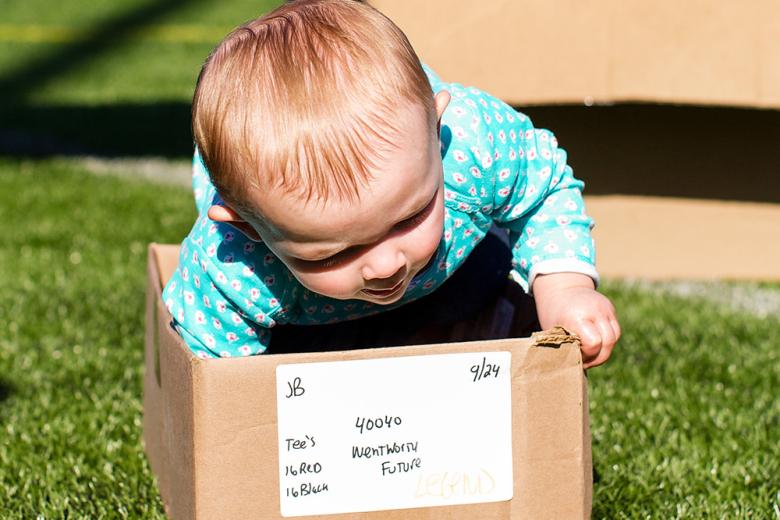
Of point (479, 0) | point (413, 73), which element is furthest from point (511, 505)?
point (479, 0)

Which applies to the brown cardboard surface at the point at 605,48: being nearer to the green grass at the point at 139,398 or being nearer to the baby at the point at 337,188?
the green grass at the point at 139,398

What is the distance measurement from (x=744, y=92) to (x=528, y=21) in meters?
0.56

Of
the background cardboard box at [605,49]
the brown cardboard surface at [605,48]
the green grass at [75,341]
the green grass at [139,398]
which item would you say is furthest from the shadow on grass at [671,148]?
the green grass at [75,341]

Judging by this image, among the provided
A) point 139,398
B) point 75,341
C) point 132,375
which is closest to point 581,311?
point 139,398

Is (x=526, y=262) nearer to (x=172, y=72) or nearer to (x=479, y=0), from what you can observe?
(x=479, y=0)

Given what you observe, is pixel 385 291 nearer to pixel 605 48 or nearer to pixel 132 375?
pixel 132 375

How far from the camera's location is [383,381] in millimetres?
1312

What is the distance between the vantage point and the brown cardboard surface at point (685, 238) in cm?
319

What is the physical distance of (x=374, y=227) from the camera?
51.8 inches

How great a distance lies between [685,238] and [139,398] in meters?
1.72

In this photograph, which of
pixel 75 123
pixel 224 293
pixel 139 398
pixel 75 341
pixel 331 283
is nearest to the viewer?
pixel 331 283

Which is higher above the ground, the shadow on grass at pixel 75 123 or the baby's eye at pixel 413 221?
the baby's eye at pixel 413 221

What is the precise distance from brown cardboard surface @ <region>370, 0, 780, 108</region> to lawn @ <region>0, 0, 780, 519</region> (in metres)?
0.57

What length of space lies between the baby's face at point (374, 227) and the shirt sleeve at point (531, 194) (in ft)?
0.82
